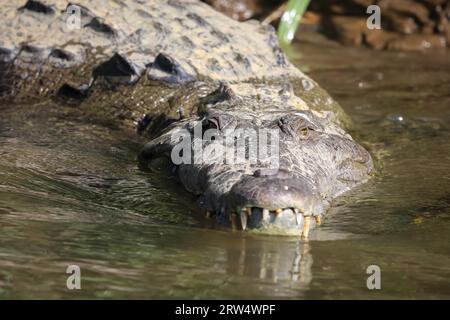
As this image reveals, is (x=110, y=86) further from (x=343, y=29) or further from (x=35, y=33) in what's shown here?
(x=343, y=29)

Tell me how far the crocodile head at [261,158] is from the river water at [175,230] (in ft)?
0.38

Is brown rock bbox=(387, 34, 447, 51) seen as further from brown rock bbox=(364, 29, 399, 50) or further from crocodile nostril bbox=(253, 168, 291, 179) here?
crocodile nostril bbox=(253, 168, 291, 179)

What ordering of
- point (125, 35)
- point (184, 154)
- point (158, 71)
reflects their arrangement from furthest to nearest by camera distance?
point (125, 35) → point (158, 71) → point (184, 154)

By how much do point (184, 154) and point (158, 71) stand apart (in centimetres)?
171

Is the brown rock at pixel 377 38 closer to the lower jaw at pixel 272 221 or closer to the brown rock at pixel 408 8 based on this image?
the brown rock at pixel 408 8

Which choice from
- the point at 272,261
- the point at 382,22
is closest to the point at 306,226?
the point at 272,261

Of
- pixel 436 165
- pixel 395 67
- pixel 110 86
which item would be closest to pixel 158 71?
pixel 110 86

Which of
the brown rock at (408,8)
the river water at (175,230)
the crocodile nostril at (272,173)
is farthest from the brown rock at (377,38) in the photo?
the crocodile nostril at (272,173)

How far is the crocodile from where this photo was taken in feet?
15.9

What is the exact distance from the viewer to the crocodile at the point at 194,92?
4.84 meters

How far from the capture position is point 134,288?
3.46 meters

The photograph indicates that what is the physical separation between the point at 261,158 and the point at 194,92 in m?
1.99

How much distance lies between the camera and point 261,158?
191 inches

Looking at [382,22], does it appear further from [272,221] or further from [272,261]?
[272,261]
